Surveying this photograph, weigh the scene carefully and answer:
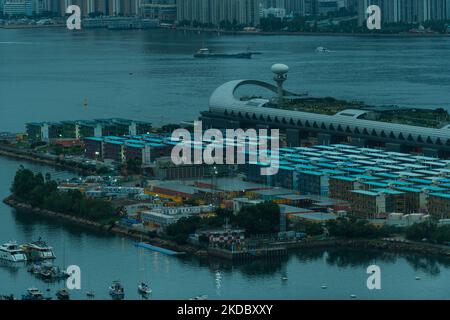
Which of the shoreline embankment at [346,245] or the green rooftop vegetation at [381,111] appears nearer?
the shoreline embankment at [346,245]

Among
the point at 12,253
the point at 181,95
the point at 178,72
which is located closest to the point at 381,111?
the point at 12,253

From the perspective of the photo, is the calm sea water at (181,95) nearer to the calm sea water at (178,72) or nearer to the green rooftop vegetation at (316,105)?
the calm sea water at (178,72)
